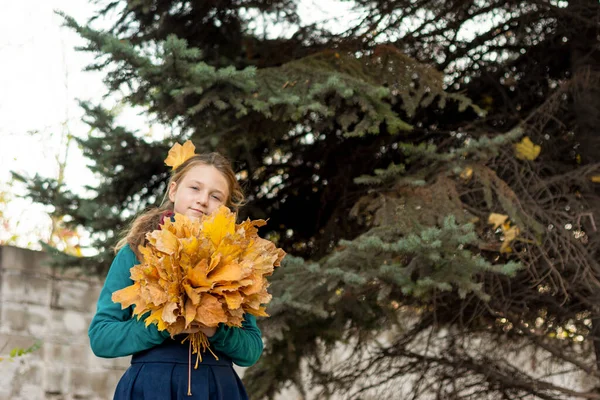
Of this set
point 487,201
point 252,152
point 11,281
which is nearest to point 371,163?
point 252,152

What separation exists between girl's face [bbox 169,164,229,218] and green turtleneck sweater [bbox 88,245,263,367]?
0.22 meters

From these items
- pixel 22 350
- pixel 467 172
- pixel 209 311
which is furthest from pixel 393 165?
pixel 22 350

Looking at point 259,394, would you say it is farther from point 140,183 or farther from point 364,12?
point 364,12

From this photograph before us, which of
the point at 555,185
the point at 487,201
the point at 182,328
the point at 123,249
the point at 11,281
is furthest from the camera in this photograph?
the point at 11,281

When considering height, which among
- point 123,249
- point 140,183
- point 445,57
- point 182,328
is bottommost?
point 182,328

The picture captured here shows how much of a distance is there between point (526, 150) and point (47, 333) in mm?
3430

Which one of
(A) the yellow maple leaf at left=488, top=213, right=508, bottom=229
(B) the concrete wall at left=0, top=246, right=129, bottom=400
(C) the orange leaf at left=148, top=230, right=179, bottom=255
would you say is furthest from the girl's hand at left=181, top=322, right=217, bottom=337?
(B) the concrete wall at left=0, top=246, right=129, bottom=400

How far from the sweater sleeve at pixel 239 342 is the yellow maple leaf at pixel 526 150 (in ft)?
7.87

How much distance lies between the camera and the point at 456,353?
16.5 feet

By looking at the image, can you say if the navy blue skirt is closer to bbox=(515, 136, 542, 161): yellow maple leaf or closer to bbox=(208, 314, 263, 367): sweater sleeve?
bbox=(208, 314, 263, 367): sweater sleeve

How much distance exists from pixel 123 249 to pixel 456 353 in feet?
10.3

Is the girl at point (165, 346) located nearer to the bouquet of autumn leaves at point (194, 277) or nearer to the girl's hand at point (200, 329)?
the girl's hand at point (200, 329)

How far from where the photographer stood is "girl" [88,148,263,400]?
2.22 m

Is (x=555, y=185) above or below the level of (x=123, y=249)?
above
